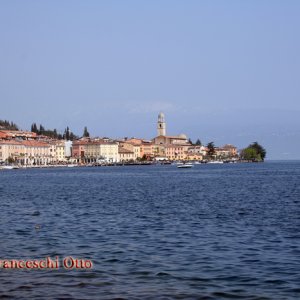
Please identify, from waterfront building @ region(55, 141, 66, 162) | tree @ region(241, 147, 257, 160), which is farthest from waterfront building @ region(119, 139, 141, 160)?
tree @ region(241, 147, 257, 160)

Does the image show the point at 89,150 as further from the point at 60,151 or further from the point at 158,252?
the point at 158,252

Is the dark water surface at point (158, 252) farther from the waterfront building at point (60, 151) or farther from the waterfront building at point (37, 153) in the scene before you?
the waterfront building at point (60, 151)

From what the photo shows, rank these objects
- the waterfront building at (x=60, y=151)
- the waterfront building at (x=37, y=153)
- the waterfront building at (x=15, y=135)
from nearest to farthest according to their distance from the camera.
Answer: the waterfront building at (x=37, y=153), the waterfront building at (x=15, y=135), the waterfront building at (x=60, y=151)

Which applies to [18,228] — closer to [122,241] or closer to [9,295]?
[122,241]

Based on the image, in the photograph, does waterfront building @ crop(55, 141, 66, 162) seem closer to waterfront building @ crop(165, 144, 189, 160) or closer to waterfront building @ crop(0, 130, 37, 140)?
waterfront building @ crop(0, 130, 37, 140)

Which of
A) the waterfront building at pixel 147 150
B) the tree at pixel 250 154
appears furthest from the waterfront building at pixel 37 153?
the tree at pixel 250 154

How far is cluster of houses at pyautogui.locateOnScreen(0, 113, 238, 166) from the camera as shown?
483 ft

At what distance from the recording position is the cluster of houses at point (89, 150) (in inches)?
5792

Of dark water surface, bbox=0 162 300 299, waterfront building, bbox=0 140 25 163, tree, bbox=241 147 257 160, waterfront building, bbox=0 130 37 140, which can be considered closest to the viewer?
dark water surface, bbox=0 162 300 299

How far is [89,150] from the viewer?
549 feet

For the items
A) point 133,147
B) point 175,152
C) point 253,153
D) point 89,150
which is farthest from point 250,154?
point 89,150

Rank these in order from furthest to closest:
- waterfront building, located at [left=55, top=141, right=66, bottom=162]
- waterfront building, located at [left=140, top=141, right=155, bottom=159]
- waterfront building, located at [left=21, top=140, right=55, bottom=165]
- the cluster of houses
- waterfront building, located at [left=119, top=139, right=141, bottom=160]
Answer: waterfront building, located at [left=140, top=141, right=155, bottom=159] → waterfront building, located at [left=119, top=139, right=141, bottom=160] → waterfront building, located at [left=55, top=141, right=66, bottom=162] → waterfront building, located at [left=21, top=140, right=55, bottom=165] → the cluster of houses

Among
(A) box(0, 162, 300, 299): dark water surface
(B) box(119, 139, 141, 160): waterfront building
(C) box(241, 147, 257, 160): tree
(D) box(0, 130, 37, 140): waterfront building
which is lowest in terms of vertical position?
(A) box(0, 162, 300, 299): dark water surface

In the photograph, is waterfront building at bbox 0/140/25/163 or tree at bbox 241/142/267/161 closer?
waterfront building at bbox 0/140/25/163
